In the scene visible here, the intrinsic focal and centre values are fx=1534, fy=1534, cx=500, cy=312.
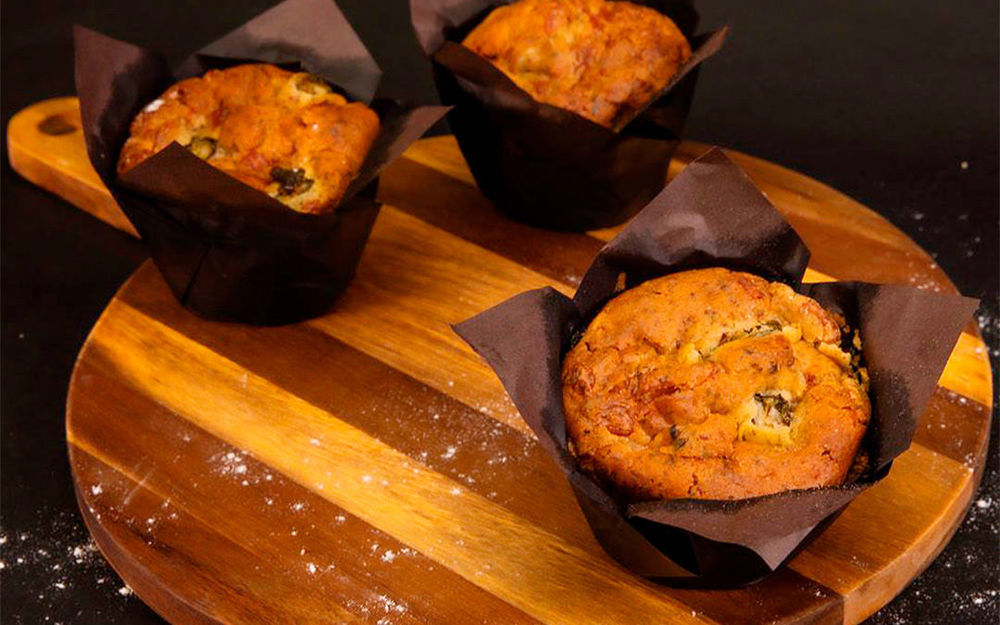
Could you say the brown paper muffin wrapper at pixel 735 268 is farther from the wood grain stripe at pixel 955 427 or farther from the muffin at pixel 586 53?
the muffin at pixel 586 53

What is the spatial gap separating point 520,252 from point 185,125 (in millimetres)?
835

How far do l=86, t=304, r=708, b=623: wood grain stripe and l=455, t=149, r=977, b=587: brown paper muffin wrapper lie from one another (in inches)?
3.4

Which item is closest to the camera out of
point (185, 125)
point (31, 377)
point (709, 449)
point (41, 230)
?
point (709, 449)

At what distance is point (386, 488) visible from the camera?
298 cm

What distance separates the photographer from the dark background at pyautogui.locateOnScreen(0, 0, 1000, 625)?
10.0 ft

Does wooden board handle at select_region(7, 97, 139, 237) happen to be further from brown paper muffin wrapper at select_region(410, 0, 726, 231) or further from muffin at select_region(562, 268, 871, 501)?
muffin at select_region(562, 268, 871, 501)

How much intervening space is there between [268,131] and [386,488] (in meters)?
0.85

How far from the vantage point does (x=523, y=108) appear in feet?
11.1

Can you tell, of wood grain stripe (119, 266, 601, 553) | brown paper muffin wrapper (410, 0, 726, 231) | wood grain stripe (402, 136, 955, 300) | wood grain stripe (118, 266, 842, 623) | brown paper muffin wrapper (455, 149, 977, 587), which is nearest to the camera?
brown paper muffin wrapper (455, 149, 977, 587)

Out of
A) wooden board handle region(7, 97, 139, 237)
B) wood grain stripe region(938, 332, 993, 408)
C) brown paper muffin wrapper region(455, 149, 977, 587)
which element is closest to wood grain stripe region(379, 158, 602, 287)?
brown paper muffin wrapper region(455, 149, 977, 587)

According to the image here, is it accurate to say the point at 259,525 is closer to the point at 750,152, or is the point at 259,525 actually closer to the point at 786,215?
the point at 786,215

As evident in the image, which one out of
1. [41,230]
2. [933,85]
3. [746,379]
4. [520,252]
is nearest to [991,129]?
[933,85]

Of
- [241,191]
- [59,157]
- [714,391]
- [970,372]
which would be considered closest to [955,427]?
[970,372]

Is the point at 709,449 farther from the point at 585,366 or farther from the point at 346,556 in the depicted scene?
the point at 346,556
